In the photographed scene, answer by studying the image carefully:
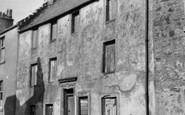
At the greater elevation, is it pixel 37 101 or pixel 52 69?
pixel 52 69

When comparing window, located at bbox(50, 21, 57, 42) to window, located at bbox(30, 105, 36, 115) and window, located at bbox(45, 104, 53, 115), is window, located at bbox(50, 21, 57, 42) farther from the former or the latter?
window, located at bbox(30, 105, 36, 115)

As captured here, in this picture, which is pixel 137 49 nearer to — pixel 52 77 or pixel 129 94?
pixel 129 94

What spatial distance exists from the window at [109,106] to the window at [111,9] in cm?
400

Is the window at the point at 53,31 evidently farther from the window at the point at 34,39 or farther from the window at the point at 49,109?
the window at the point at 49,109

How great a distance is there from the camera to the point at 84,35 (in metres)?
18.2

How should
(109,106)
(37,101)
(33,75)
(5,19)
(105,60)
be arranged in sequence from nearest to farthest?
(109,106) → (105,60) → (37,101) → (33,75) → (5,19)

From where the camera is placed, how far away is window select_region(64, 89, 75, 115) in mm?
18753

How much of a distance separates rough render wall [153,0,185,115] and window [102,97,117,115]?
285 centimetres

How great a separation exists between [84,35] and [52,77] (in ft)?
12.7

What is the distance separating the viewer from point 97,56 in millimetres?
17047

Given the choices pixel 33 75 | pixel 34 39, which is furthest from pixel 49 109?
pixel 34 39

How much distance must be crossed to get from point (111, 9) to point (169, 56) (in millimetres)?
4716

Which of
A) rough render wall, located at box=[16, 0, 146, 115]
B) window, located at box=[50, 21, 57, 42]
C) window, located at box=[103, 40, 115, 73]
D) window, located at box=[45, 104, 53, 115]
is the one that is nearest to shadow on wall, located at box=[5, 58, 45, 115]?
rough render wall, located at box=[16, 0, 146, 115]

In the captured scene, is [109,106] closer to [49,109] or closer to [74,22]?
[49,109]
